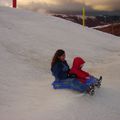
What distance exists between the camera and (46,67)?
15570 millimetres

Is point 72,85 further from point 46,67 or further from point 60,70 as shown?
point 46,67

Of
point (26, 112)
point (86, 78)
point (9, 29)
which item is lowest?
point (26, 112)

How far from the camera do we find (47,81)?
13281 mm

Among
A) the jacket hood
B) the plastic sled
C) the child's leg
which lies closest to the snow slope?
the plastic sled

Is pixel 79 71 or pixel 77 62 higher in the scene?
pixel 77 62

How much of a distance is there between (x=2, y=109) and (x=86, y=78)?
2508 millimetres

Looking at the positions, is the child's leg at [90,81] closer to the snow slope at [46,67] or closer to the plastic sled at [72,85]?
the plastic sled at [72,85]

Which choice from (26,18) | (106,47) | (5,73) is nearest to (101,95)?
(5,73)

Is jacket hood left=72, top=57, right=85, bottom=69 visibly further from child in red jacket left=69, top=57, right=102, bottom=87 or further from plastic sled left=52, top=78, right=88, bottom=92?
plastic sled left=52, top=78, right=88, bottom=92

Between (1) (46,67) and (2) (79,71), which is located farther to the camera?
(1) (46,67)

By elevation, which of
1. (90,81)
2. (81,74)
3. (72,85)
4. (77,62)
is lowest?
(72,85)

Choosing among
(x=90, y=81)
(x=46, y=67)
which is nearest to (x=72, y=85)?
(x=90, y=81)

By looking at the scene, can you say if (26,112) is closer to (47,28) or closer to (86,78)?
(86,78)

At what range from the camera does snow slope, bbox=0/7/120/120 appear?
9.69 m
